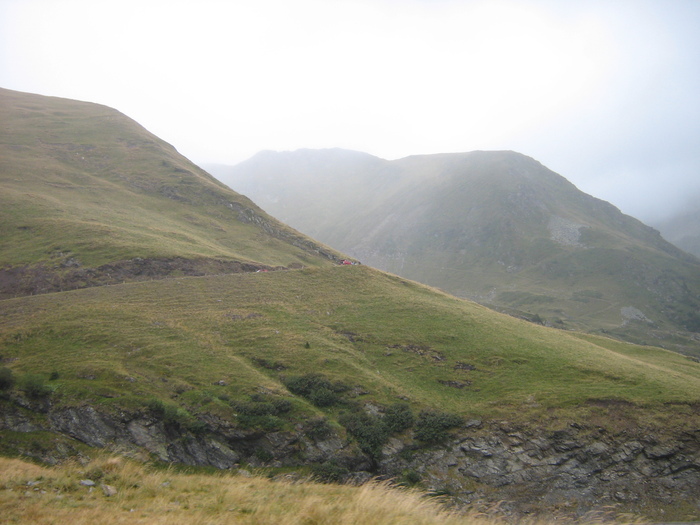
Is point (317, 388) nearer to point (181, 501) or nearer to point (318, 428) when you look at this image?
point (318, 428)

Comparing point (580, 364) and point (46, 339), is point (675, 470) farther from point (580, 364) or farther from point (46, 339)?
point (46, 339)

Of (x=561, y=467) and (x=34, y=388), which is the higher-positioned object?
(x=561, y=467)

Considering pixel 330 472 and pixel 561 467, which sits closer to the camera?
pixel 330 472

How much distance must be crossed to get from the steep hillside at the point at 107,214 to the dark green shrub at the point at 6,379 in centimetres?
2888

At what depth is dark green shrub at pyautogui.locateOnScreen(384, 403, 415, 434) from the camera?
99.8 feet

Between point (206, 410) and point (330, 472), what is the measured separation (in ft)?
32.7

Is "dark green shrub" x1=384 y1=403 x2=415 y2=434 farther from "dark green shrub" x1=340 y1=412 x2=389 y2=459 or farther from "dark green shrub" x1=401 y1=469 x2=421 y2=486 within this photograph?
"dark green shrub" x1=401 y1=469 x2=421 y2=486

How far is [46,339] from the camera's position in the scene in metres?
35.0

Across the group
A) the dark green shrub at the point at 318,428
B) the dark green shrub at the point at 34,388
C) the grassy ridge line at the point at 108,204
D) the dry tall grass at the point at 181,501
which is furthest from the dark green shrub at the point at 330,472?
the grassy ridge line at the point at 108,204

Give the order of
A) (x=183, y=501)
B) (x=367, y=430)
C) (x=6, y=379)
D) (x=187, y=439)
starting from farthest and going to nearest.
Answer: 1. (x=367, y=430)
2. (x=6, y=379)
3. (x=187, y=439)
4. (x=183, y=501)

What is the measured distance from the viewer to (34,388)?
88.3ft

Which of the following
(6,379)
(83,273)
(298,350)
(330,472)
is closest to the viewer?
(330,472)

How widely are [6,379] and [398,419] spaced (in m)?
28.1

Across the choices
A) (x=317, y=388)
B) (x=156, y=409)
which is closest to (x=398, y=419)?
(x=317, y=388)
